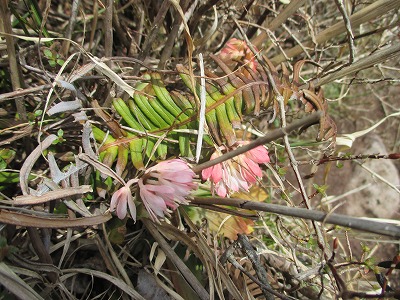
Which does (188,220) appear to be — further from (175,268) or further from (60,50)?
(60,50)

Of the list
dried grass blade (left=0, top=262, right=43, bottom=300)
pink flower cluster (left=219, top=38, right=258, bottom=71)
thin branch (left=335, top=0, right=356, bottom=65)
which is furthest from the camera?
pink flower cluster (left=219, top=38, right=258, bottom=71)

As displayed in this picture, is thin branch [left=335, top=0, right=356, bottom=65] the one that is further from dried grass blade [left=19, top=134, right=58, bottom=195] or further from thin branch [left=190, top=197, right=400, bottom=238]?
dried grass blade [left=19, top=134, right=58, bottom=195]

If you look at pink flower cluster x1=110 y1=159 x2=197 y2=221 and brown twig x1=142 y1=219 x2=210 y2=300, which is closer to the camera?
pink flower cluster x1=110 y1=159 x2=197 y2=221

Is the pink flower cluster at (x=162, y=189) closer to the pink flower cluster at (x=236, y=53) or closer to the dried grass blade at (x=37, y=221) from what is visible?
the dried grass blade at (x=37, y=221)

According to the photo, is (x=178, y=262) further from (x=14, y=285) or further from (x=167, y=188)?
(x=14, y=285)

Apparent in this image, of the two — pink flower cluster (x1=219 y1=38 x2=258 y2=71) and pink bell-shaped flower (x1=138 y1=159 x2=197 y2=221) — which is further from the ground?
pink flower cluster (x1=219 y1=38 x2=258 y2=71)

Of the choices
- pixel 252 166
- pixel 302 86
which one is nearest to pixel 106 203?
pixel 252 166

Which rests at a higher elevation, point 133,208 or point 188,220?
point 133,208

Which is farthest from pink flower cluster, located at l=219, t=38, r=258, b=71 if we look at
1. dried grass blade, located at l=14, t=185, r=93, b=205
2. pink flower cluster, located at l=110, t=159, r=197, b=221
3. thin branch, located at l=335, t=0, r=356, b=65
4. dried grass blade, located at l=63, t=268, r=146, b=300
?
dried grass blade, located at l=63, t=268, r=146, b=300
